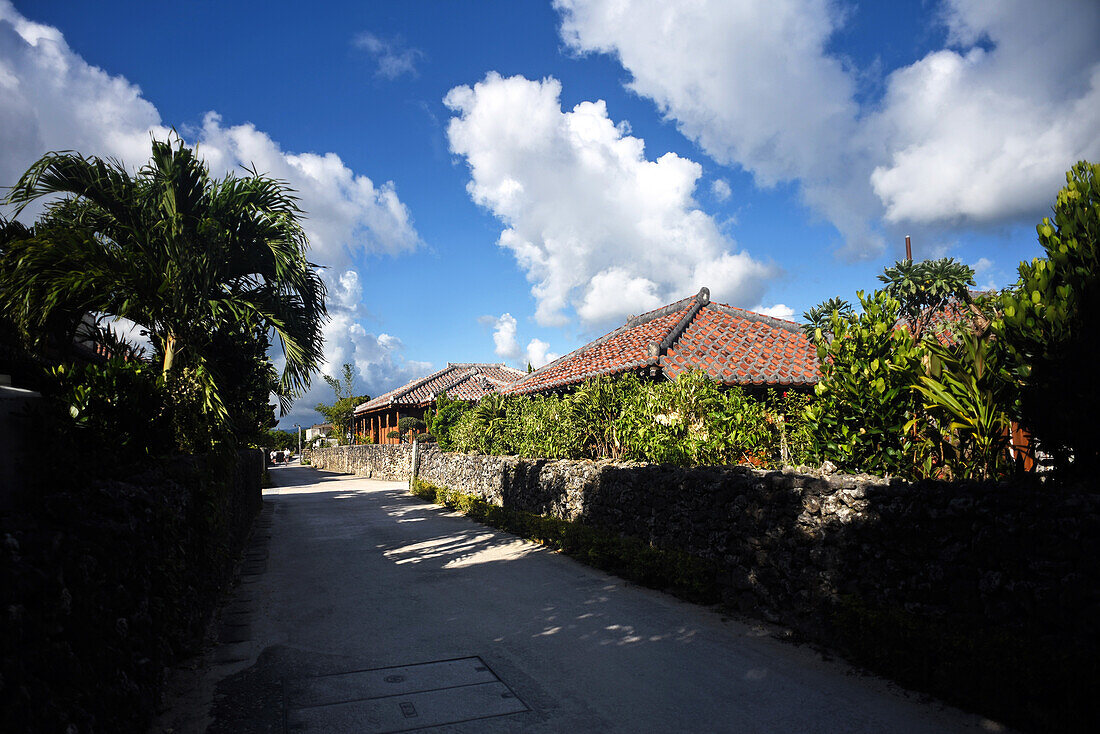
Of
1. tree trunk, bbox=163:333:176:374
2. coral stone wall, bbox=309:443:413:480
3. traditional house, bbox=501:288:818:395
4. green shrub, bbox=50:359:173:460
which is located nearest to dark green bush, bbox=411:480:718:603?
traditional house, bbox=501:288:818:395

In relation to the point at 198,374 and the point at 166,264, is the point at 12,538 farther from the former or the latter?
the point at 166,264

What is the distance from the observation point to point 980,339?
5.19m

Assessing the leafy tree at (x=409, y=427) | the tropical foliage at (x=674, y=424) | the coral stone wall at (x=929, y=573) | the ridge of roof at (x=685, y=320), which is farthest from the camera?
the leafy tree at (x=409, y=427)

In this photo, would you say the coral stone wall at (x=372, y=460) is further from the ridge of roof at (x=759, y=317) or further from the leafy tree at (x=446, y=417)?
the ridge of roof at (x=759, y=317)

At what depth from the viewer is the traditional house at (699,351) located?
13992 millimetres

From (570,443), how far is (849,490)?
7.04 m

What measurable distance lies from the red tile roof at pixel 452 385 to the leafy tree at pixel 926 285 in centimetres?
2130

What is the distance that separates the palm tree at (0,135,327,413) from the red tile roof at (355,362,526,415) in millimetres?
22149

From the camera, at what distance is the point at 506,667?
5430mm

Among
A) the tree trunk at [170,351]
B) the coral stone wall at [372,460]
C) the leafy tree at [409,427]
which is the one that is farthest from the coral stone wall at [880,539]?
the leafy tree at [409,427]

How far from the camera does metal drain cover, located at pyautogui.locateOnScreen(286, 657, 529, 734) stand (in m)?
4.38

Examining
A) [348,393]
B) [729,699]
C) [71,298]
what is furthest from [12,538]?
[348,393]

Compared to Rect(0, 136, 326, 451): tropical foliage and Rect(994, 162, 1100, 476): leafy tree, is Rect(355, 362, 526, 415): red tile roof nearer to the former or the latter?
Rect(0, 136, 326, 451): tropical foliage

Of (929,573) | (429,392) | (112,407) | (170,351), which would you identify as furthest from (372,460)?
(929,573)
